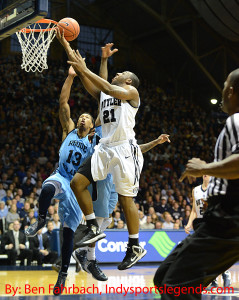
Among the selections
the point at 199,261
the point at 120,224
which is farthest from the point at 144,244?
the point at 199,261

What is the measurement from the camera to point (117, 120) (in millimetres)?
6145

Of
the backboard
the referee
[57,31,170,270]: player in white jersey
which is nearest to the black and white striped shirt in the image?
the referee

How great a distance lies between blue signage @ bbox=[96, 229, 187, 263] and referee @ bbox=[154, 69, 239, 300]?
376 inches

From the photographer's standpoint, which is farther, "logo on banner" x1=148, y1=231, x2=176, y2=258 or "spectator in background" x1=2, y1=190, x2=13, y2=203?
"logo on banner" x1=148, y1=231, x2=176, y2=258

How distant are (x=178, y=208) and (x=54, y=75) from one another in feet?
27.1

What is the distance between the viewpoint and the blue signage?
13242 mm

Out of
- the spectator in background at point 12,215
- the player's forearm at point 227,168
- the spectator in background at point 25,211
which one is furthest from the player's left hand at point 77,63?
the spectator in background at point 25,211

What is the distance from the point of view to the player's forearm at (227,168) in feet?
11.5

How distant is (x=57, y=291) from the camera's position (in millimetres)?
6664

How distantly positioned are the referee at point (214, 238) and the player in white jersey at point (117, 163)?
227cm

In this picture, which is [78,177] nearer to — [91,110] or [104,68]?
[104,68]

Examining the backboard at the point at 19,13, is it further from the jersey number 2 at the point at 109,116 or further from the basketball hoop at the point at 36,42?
the jersey number 2 at the point at 109,116

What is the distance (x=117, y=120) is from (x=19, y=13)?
7.88ft

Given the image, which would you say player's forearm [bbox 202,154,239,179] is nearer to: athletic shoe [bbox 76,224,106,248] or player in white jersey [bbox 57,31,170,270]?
player in white jersey [bbox 57,31,170,270]
